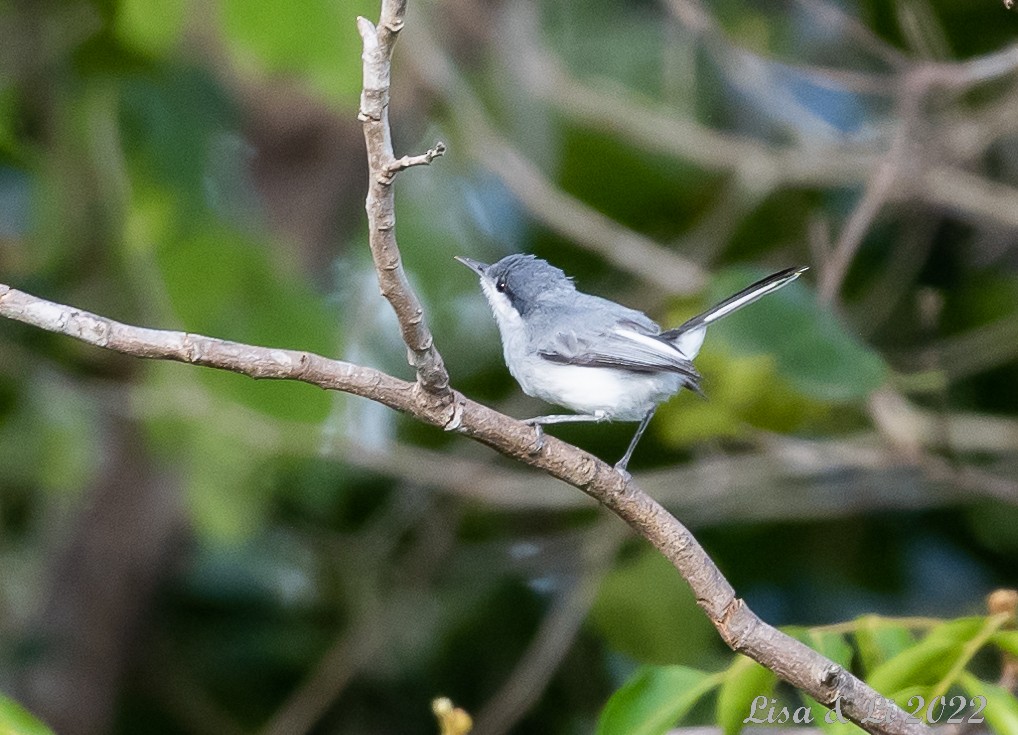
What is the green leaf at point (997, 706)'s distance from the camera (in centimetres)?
214

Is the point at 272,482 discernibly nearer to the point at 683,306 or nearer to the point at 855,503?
the point at 683,306

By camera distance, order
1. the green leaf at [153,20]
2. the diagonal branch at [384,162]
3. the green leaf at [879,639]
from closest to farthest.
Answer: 1. the diagonal branch at [384,162]
2. the green leaf at [879,639]
3. the green leaf at [153,20]

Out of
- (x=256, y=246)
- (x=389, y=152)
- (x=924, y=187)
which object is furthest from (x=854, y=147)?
(x=389, y=152)

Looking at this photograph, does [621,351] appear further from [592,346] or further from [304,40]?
[304,40]

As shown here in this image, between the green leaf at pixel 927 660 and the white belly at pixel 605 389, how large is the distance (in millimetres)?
813

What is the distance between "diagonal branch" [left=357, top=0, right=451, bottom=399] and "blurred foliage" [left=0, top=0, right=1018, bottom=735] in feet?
5.21

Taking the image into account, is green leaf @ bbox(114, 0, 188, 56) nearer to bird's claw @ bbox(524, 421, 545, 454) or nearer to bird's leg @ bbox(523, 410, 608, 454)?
bird's leg @ bbox(523, 410, 608, 454)

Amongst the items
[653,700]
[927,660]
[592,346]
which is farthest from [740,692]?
[592,346]

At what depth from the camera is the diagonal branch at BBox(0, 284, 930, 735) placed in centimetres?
184

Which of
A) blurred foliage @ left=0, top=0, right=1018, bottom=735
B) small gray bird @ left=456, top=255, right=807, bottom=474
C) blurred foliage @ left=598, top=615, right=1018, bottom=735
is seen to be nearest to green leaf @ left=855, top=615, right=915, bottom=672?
blurred foliage @ left=598, top=615, right=1018, bottom=735

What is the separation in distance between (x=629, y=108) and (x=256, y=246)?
58.5 inches

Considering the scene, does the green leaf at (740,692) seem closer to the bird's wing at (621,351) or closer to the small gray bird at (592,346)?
the small gray bird at (592,346)

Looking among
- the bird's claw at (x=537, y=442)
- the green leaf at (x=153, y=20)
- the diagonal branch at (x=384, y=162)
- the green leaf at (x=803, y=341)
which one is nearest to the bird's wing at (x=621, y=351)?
the green leaf at (x=803, y=341)

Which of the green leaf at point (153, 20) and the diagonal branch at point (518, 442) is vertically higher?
the green leaf at point (153, 20)
